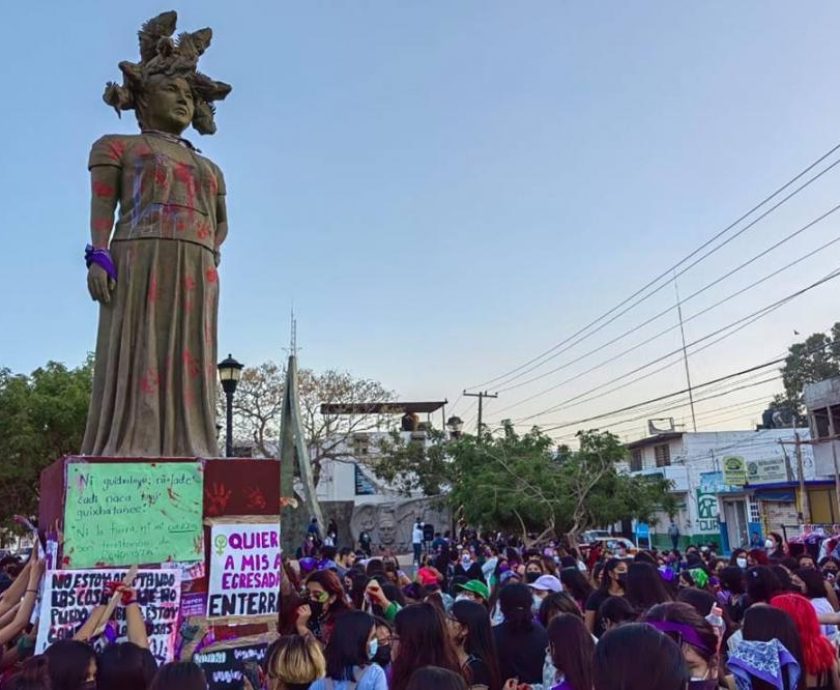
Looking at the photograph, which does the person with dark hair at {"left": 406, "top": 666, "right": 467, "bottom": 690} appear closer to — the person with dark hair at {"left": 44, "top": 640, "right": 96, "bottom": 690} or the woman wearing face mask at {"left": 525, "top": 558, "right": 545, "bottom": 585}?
the person with dark hair at {"left": 44, "top": 640, "right": 96, "bottom": 690}

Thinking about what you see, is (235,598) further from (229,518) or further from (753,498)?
(753,498)

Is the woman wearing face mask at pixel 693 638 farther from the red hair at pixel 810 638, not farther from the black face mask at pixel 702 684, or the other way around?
the red hair at pixel 810 638

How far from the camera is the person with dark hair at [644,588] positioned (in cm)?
562

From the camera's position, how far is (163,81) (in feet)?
20.5

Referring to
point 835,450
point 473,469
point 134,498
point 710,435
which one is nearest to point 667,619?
point 134,498

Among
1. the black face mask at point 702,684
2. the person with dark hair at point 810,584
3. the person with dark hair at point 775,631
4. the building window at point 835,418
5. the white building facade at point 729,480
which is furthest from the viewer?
the white building facade at point 729,480

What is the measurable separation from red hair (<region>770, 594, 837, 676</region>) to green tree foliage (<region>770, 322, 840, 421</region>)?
5285 centimetres

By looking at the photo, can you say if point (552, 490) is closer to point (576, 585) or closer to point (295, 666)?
point (576, 585)

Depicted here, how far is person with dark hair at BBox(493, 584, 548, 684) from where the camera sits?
4805 millimetres


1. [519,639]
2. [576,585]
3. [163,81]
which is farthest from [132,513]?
[576,585]

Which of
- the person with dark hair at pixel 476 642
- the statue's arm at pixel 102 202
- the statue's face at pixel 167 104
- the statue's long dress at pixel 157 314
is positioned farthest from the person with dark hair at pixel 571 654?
the statue's face at pixel 167 104

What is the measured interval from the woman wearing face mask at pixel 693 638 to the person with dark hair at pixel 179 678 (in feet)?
6.11

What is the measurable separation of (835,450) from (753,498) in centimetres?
663

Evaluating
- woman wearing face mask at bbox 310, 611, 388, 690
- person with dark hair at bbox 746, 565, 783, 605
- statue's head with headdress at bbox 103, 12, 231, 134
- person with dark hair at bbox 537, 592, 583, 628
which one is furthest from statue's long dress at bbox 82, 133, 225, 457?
person with dark hair at bbox 746, 565, 783, 605
